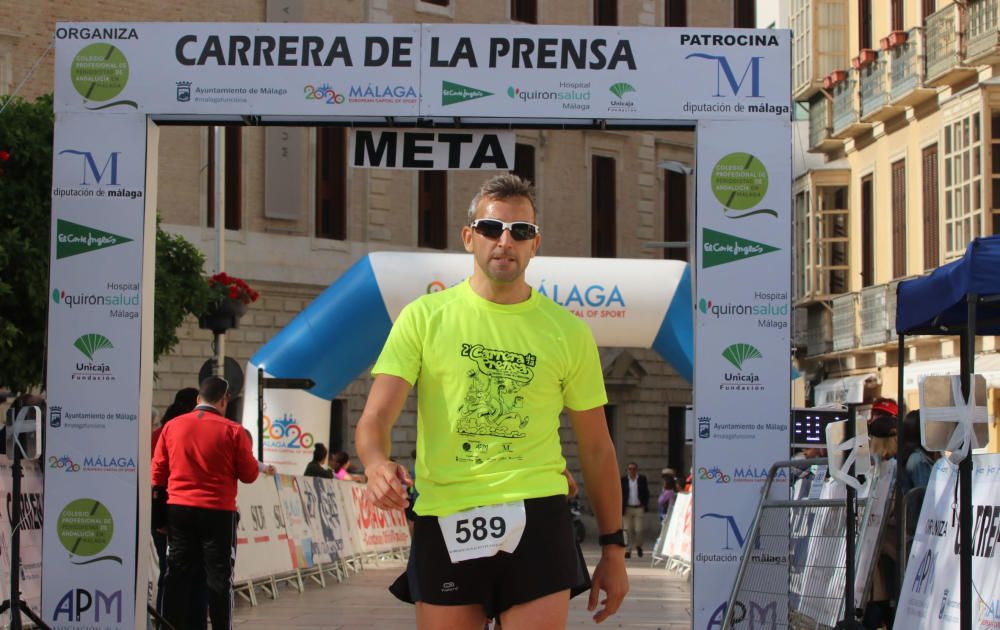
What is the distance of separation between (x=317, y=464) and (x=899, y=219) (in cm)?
1499

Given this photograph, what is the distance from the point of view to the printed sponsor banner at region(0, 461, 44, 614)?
10.8 metres

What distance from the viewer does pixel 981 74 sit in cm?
2786

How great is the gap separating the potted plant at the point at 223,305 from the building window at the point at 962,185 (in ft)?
36.4

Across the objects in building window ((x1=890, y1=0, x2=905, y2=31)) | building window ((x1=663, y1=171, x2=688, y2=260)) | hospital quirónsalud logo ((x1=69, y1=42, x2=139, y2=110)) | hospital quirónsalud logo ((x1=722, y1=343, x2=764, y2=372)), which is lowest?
hospital quirónsalud logo ((x1=722, y1=343, x2=764, y2=372))

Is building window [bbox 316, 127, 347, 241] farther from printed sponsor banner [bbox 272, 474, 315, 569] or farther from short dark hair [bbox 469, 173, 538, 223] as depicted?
short dark hair [bbox 469, 173, 538, 223]

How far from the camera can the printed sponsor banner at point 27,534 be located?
10.8 meters

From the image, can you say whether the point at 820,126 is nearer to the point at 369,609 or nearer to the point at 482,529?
the point at 369,609

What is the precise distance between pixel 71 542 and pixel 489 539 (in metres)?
6.09

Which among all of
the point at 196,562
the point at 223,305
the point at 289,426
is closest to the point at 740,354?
the point at 196,562

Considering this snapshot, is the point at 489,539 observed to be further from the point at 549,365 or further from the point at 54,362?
the point at 54,362

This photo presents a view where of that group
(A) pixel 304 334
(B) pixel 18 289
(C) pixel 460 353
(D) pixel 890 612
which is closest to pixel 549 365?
(C) pixel 460 353

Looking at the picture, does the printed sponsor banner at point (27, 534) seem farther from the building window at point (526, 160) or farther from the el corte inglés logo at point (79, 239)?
the building window at point (526, 160)

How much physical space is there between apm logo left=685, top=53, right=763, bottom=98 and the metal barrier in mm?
2266

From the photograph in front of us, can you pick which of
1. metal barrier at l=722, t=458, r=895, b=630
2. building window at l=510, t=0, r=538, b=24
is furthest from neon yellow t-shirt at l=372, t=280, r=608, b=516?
building window at l=510, t=0, r=538, b=24
